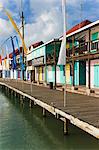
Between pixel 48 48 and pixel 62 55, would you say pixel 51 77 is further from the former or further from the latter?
pixel 62 55

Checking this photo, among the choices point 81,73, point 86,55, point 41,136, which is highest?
point 86,55

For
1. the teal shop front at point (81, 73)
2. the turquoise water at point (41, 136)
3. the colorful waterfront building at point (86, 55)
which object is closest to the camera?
the turquoise water at point (41, 136)

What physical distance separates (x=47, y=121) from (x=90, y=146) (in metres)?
7.52

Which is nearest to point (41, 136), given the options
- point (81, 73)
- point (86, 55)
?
point (86, 55)

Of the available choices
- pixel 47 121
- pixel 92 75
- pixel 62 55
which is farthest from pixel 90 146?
pixel 92 75

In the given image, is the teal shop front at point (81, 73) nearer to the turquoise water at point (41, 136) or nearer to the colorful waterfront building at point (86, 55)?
the colorful waterfront building at point (86, 55)

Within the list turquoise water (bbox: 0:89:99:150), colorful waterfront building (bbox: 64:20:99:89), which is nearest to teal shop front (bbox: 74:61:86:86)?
colorful waterfront building (bbox: 64:20:99:89)

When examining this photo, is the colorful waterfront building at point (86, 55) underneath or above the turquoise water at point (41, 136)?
above

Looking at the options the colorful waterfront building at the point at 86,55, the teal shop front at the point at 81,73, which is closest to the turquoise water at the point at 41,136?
the colorful waterfront building at the point at 86,55

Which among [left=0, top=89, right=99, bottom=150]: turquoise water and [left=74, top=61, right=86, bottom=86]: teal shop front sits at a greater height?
[left=74, top=61, right=86, bottom=86]: teal shop front

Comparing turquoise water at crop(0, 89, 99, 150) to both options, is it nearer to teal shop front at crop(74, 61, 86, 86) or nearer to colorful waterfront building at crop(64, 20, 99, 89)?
colorful waterfront building at crop(64, 20, 99, 89)

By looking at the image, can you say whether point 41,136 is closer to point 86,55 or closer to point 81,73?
point 86,55

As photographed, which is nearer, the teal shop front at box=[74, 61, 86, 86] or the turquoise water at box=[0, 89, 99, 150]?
the turquoise water at box=[0, 89, 99, 150]

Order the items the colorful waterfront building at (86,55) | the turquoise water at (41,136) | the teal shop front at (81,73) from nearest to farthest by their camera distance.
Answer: the turquoise water at (41,136) → the colorful waterfront building at (86,55) → the teal shop front at (81,73)
